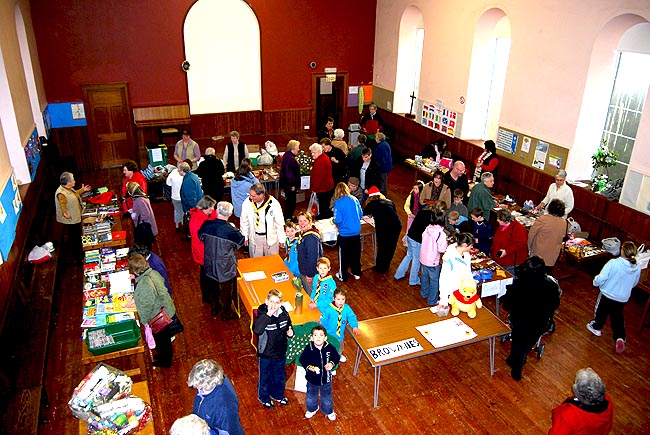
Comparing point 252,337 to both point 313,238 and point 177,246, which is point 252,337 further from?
point 177,246

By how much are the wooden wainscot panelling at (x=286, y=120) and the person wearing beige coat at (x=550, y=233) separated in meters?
9.37

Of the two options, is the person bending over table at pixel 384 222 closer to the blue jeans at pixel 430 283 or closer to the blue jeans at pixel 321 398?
the blue jeans at pixel 430 283

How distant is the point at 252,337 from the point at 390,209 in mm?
2839

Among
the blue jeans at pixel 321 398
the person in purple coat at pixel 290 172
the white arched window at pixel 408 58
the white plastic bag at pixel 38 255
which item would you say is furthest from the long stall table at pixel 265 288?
the white arched window at pixel 408 58

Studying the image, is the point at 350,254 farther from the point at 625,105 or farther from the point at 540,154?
the point at 625,105

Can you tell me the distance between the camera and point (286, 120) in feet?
49.1

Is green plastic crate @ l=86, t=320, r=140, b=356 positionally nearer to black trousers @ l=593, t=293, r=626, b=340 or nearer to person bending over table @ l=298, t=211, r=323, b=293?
person bending over table @ l=298, t=211, r=323, b=293

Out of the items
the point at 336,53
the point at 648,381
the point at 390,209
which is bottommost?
the point at 648,381

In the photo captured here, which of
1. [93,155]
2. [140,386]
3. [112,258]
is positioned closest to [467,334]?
[140,386]

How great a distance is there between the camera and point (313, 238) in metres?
6.19

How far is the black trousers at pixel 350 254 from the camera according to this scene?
300 inches

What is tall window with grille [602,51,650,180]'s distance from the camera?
8.48 m

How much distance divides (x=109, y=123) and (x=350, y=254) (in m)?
8.43

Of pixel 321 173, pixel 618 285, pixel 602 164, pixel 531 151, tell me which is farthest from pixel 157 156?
pixel 618 285
